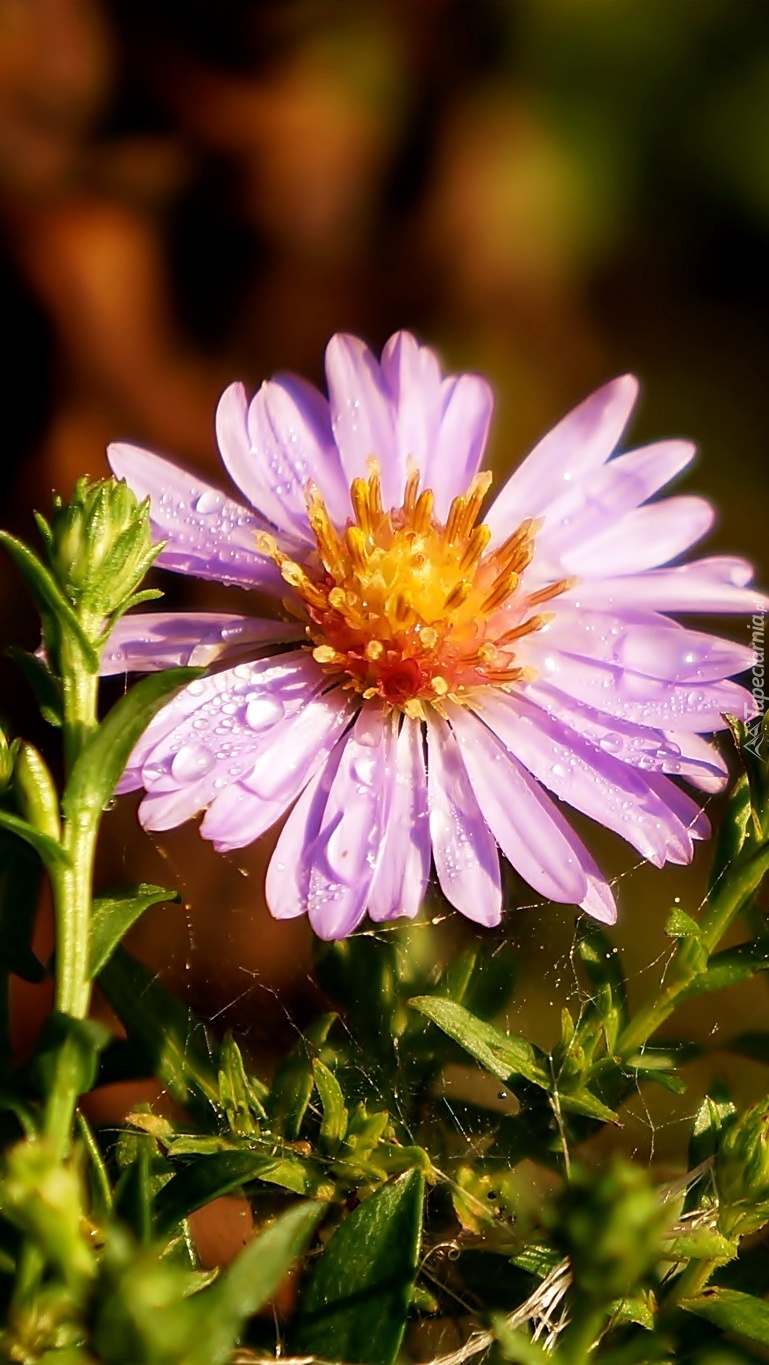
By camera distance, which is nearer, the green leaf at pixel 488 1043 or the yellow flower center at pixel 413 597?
the green leaf at pixel 488 1043

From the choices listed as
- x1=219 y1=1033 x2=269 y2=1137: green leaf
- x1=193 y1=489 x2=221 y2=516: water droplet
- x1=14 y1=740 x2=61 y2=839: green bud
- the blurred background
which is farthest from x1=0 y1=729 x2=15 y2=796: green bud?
the blurred background

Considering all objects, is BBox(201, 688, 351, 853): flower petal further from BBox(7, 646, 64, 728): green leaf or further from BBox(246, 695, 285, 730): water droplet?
BBox(7, 646, 64, 728): green leaf

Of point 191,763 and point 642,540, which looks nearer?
point 191,763

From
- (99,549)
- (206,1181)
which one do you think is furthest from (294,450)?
(206,1181)

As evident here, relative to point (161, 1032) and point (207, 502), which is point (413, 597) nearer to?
point (207, 502)

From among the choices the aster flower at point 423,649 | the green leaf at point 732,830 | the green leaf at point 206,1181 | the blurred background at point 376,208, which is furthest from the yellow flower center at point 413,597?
the blurred background at point 376,208

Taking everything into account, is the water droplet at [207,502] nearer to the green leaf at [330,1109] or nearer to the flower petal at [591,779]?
the flower petal at [591,779]
